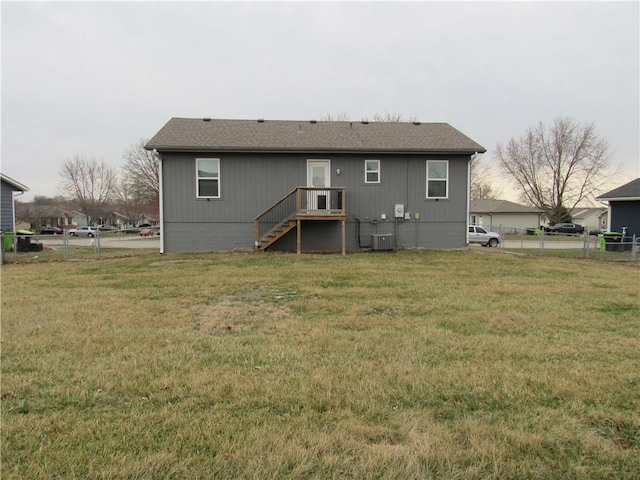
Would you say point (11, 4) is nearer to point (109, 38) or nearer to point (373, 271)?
point (109, 38)

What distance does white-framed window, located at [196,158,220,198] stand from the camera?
1420 cm

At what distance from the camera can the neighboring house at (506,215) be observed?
157 feet

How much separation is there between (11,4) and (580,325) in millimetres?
10443

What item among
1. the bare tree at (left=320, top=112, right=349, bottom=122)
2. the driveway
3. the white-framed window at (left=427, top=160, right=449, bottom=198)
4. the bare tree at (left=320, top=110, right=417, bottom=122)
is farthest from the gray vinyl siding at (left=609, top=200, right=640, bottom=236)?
the driveway

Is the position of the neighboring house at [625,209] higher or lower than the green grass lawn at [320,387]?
higher

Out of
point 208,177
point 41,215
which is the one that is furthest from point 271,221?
point 41,215

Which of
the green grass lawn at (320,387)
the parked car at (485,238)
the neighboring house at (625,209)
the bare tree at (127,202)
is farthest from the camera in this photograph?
the bare tree at (127,202)

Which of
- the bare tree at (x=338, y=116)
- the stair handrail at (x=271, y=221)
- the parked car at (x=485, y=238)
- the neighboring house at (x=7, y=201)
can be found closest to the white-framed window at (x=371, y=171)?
the stair handrail at (x=271, y=221)

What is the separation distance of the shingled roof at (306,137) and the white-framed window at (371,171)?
1.94 feet

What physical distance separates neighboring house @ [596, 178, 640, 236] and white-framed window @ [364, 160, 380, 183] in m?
14.0

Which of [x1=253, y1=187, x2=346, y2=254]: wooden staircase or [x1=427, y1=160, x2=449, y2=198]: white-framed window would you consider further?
[x1=427, y1=160, x2=449, y2=198]: white-framed window

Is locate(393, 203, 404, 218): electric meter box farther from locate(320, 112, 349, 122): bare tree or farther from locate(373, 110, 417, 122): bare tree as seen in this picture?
locate(373, 110, 417, 122): bare tree

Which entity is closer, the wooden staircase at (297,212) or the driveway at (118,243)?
the wooden staircase at (297,212)

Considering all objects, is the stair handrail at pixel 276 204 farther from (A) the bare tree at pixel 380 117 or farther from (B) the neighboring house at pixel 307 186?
(A) the bare tree at pixel 380 117
